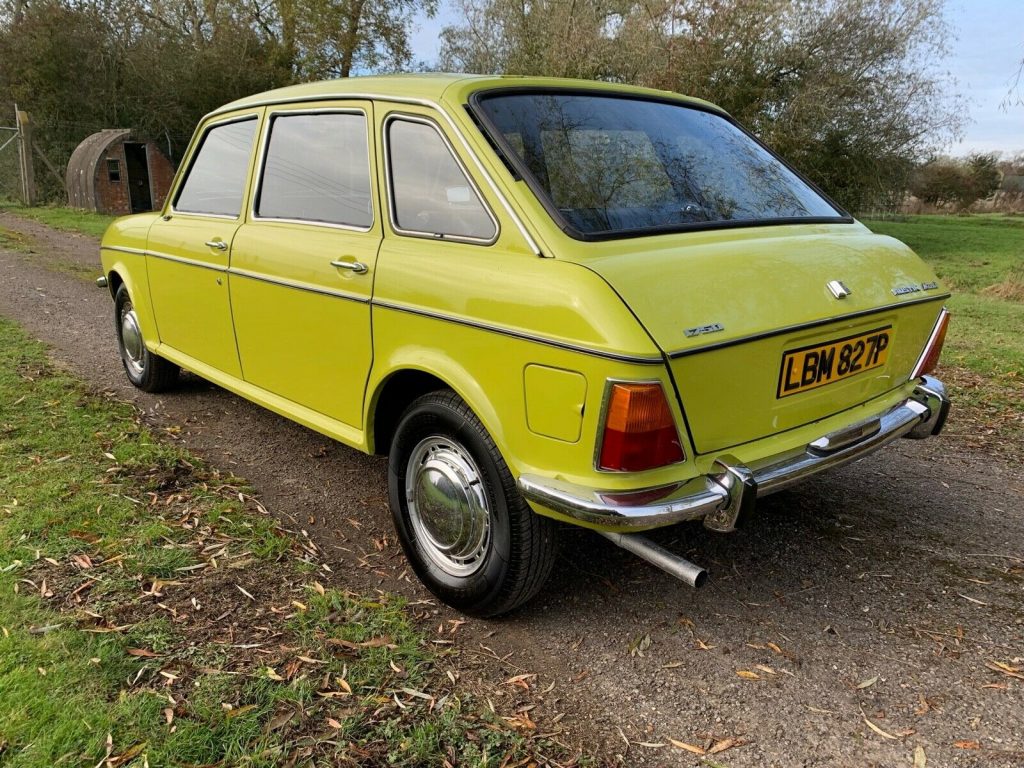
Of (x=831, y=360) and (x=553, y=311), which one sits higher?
(x=553, y=311)

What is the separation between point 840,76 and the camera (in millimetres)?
16219

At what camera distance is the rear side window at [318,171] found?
3270 mm

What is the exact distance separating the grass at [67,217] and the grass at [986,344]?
14.4 meters

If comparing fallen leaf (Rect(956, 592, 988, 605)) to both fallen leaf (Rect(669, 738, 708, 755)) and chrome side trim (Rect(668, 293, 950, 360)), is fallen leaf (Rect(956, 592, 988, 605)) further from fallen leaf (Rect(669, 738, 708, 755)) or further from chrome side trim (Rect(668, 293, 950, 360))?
fallen leaf (Rect(669, 738, 708, 755))

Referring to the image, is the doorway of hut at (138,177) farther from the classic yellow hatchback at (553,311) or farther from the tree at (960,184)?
the tree at (960,184)

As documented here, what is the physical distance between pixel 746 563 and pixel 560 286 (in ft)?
5.59

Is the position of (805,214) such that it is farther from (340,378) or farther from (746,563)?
(340,378)

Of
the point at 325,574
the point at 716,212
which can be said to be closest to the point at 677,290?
the point at 716,212

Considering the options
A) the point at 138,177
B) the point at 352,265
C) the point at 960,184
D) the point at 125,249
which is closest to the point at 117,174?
the point at 138,177

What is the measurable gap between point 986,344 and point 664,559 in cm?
634

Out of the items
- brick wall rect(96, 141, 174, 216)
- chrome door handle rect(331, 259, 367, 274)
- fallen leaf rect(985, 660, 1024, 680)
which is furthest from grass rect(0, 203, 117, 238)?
fallen leaf rect(985, 660, 1024, 680)

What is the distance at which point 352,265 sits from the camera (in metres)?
3.12

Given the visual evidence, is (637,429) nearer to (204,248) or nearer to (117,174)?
(204,248)

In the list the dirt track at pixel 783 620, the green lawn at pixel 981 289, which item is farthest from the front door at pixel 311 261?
the green lawn at pixel 981 289
